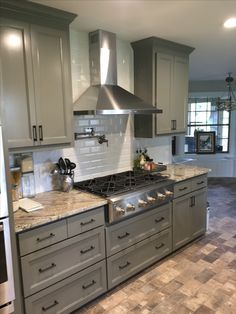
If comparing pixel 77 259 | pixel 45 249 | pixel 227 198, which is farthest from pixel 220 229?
pixel 45 249

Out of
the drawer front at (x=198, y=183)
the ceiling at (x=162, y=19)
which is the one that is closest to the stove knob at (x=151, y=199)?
the drawer front at (x=198, y=183)

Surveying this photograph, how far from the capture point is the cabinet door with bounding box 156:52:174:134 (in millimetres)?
3148

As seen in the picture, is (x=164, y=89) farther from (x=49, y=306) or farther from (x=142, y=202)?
(x=49, y=306)

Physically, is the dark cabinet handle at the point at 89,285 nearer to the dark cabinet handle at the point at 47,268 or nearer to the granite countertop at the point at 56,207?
the dark cabinet handle at the point at 47,268

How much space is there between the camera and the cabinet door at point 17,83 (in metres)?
1.97

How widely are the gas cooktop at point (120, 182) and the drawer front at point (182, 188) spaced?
186 mm

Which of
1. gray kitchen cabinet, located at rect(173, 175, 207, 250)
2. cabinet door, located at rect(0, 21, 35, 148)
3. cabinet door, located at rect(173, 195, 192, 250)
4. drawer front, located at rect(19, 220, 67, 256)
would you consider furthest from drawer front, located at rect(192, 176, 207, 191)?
cabinet door, located at rect(0, 21, 35, 148)

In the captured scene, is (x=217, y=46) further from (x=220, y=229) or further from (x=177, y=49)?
(x=220, y=229)

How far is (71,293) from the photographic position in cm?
218

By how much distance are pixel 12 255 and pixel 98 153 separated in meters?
1.55

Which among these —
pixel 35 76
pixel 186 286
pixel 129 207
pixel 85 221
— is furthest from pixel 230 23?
pixel 186 286

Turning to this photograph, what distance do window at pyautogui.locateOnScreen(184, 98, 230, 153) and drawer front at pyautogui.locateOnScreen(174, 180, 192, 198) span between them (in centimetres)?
398

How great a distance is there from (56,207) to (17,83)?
104cm

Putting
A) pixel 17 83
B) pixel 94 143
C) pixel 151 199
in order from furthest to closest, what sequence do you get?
pixel 94 143 → pixel 151 199 → pixel 17 83
